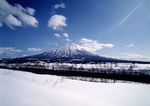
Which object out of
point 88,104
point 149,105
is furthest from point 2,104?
point 149,105

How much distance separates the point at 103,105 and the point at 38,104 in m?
4.18

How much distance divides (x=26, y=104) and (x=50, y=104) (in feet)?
4.41

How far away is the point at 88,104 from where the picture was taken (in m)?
6.31

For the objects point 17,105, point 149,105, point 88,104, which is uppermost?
point 17,105

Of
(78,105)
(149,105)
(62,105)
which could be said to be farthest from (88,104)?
(149,105)

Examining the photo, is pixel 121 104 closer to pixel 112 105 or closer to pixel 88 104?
pixel 112 105

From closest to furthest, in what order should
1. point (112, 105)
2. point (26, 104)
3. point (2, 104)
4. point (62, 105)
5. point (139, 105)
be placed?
point (2, 104) → point (26, 104) → point (62, 105) → point (112, 105) → point (139, 105)

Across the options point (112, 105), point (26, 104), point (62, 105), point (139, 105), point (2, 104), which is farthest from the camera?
point (139, 105)

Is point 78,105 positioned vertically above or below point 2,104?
below

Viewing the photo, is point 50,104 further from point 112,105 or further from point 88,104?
point 112,105

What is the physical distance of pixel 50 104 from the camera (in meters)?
5.78

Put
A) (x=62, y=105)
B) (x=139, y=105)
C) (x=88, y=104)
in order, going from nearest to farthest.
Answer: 1. (x=62, y=105)
2. (x=88, y=104)
3. (x=139, y=105)

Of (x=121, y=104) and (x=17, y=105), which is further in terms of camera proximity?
(x=121, y=104)

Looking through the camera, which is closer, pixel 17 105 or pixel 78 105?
pixel 17 105
